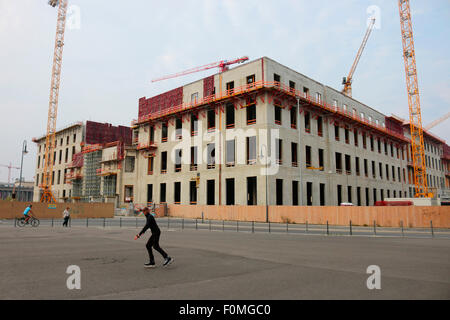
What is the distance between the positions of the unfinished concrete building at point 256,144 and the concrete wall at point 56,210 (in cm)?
826

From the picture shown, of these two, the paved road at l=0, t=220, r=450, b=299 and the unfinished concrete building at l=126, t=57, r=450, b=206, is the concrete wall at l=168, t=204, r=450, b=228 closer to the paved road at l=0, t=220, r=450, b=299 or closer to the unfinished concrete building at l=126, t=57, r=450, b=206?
the unfinished concrete building at l=126, t=57, r=450, b=206

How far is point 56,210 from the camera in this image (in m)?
42.2

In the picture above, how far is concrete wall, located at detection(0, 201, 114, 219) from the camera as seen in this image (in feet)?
126

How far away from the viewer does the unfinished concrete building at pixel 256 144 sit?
3950 cm

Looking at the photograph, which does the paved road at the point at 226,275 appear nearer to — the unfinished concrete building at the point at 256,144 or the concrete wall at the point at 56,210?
the unfinished concrete building at the point at 256,144

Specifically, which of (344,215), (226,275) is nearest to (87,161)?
(344,215)

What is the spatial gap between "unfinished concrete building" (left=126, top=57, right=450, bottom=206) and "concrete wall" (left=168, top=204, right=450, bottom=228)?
2.20m

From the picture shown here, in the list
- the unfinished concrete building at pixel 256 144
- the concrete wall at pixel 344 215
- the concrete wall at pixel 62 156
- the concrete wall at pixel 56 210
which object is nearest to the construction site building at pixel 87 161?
the concrete wall at pixel 62 156

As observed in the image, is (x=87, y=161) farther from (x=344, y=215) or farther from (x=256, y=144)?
(x=344, y=215)

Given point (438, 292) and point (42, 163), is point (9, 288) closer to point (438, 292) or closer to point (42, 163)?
point (438, 292)

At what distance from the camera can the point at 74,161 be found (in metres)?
70.1

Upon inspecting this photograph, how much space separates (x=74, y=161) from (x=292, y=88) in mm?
50957

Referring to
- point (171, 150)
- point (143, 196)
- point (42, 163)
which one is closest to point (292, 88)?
point (171, 150)
